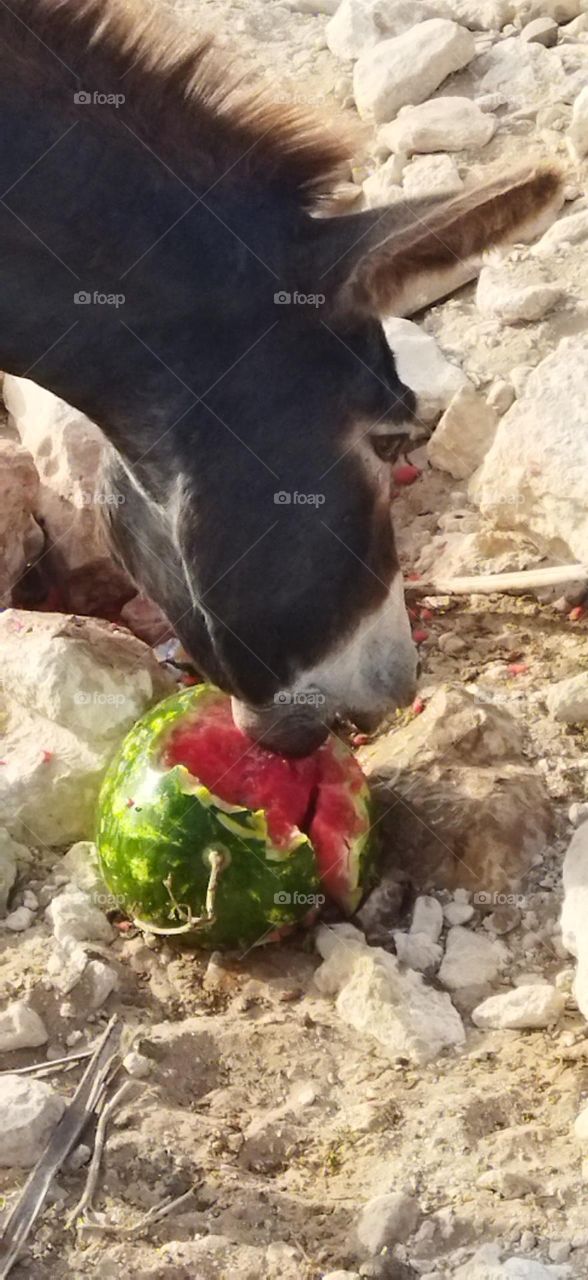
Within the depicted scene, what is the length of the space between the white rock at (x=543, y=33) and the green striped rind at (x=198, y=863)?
421 centimetres

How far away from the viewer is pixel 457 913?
11.3 ft

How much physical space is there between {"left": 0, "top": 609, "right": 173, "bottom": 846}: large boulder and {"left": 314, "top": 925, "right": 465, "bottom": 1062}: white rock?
33.0 inches

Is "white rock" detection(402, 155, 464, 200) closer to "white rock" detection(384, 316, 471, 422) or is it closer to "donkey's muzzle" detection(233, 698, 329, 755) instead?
"white rock" detection(384, 316, 471, 422)

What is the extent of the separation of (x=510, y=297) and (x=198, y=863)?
265 cm

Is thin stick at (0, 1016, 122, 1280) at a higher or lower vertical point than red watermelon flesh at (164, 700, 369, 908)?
lower

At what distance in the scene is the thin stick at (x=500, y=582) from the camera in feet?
14.1

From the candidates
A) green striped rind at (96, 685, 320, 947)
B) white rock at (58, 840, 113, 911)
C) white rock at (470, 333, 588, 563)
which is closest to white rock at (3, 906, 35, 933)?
white rock at (58, 840, 113, 911)

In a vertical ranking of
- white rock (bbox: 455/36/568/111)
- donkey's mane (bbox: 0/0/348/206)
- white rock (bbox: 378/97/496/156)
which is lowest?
white rock (bbox: 378/97/496/156)

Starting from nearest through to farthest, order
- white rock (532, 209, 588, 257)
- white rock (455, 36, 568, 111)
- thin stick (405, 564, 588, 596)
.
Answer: thin stick (405, 564, 588, 596), white rock (532, 209, 588, 257), white rock (455, 36, 568, 111)

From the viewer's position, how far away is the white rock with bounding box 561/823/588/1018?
3145 mm

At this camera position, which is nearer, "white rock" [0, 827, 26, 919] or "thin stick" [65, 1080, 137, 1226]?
"thin stick" [65, 1080, 137, 1226]

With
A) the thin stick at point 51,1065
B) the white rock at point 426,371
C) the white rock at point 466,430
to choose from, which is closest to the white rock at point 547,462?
the white rock at point 466,430

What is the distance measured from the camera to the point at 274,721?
3.41 metres

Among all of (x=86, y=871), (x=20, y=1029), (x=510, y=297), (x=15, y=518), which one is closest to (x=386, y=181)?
(x=510, y=297)
